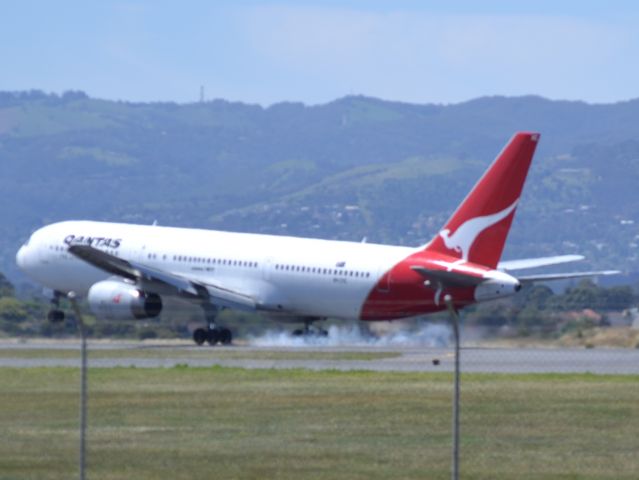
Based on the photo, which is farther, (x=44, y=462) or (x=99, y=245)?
(x=99, y=245)

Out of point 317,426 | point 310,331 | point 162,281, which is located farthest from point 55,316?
point 317,426

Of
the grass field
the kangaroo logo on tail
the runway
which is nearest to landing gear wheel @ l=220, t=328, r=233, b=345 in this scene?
the runway

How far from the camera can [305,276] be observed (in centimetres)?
5512

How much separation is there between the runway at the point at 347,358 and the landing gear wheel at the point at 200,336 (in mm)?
1191

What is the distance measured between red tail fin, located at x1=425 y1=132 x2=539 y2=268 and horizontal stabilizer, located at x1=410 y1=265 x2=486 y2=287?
2.92 feet

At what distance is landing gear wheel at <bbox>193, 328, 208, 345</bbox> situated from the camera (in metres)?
53.2

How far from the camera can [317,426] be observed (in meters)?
29.9

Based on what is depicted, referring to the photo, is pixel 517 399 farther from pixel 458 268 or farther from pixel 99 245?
pixel 99 245

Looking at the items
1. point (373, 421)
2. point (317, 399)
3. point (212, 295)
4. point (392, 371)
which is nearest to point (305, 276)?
point (212, 295)

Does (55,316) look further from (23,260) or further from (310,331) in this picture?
(310,331)

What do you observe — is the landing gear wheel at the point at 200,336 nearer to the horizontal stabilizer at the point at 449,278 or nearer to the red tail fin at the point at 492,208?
the horizontal stabilizer at the point at 449,278

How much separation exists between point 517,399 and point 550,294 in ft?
163

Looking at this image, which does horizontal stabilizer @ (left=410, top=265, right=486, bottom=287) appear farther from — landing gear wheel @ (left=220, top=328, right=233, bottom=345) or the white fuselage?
landing gear wheel @ (left=220, top=328, right=233, bottom=345)

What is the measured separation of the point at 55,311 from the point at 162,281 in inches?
180
